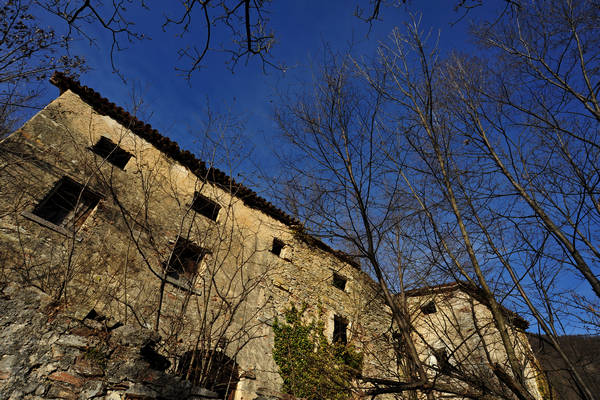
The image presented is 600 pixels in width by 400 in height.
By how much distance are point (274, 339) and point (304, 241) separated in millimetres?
3851

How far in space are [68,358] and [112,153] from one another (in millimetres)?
6855

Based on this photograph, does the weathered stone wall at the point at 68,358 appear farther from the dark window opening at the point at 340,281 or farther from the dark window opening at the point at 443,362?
the dark window opening at the point at 340,281

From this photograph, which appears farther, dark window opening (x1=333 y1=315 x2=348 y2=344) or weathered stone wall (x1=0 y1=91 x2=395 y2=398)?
dark window opening (x1=333 y1=315 x2=348 y2=344)

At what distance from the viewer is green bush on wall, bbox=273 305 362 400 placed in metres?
7.84

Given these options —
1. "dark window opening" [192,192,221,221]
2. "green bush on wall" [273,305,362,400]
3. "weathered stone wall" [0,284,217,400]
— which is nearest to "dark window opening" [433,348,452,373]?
"weathered stone wall" [0,284,217,400]

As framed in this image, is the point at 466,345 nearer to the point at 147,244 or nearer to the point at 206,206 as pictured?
the point at 147,244

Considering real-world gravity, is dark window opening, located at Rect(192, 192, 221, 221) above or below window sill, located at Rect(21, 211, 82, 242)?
above

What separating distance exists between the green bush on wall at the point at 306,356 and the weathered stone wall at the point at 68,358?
486 cm

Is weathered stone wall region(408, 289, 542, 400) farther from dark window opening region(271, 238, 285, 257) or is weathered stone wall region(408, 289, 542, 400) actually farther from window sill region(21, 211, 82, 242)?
→ window sill region(21, 211, 82, 242)

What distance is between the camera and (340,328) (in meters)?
10.7

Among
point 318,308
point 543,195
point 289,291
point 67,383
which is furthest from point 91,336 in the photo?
point 318,308

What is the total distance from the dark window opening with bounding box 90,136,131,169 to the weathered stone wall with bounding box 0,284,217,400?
616 centimetres

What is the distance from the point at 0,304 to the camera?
2.89 meters

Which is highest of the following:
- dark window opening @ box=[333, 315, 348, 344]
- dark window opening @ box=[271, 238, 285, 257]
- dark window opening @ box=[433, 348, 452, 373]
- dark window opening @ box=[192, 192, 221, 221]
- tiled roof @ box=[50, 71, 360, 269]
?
tiled roof @ box=[50, 71, 360, 269]
